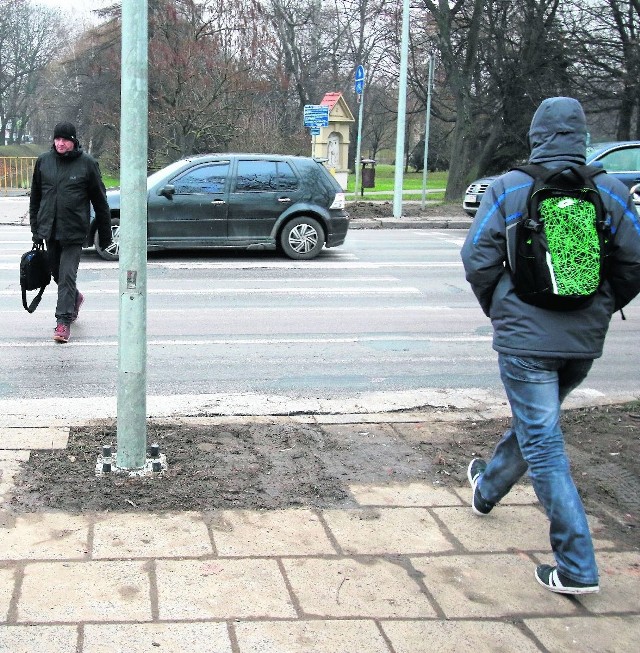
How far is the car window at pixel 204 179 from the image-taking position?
1394cm

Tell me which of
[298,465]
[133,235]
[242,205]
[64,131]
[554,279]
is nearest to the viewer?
[554,279]

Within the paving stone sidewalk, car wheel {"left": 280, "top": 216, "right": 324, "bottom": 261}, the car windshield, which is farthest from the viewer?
car wheel {"left": 280, "top": 216, "right": 324, "bottom": 261}

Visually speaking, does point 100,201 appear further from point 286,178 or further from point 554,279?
point 286,178

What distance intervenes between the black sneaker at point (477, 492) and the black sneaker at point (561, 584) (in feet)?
2.15

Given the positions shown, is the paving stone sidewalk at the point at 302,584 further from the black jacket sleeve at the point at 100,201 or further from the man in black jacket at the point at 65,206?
the black jacket sleeve at the point at 100,201

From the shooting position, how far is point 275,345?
8.38m

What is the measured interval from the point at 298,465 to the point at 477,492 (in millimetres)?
1030

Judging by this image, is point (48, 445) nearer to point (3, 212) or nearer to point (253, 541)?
point (253, 541)

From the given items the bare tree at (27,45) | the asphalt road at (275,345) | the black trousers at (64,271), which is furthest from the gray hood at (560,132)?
the bare tree at (27,45)

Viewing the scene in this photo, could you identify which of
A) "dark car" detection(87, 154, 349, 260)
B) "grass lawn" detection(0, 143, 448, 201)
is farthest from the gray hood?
"grass lawn" detection(0, 143, 448, 201)

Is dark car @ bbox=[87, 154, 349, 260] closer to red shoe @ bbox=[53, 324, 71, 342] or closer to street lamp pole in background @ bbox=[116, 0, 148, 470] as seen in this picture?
red shoe @ bbox=[53, 324, 71, 342]

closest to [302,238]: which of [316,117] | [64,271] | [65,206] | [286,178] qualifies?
[286,178]

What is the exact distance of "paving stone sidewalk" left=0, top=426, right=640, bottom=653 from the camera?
10.6 ft

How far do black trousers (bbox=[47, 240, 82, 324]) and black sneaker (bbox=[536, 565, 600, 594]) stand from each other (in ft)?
17.8
